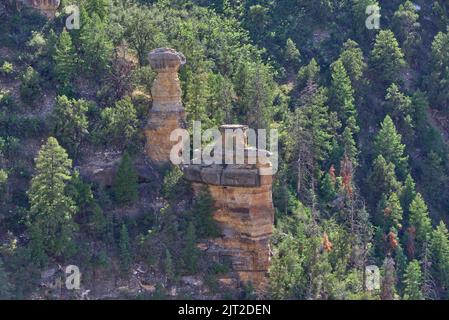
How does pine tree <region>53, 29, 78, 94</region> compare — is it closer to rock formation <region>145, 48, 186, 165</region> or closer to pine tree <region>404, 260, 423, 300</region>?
rock formation <region>145, 48, 186, 165</region>

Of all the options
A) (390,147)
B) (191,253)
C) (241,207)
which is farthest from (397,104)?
(191,253)

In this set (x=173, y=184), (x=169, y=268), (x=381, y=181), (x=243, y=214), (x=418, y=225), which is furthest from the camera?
(x=381, y=181)

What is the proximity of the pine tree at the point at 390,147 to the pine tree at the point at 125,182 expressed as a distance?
21450mm

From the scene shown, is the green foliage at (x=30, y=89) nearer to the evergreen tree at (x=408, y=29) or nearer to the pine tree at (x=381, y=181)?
the pine tree at (x=381, y=181)

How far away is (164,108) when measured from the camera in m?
72.1

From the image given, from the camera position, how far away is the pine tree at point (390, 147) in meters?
82.9

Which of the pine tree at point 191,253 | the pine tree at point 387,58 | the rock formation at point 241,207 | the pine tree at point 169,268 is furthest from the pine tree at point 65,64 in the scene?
the pine tree at point 387,58

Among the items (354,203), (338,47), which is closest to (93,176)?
(354,203)

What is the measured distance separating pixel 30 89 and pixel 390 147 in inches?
1029

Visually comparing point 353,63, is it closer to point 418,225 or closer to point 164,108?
point 418,225

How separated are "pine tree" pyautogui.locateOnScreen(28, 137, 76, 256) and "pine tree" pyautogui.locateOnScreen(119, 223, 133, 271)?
9.35ft

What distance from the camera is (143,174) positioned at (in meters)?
71.4

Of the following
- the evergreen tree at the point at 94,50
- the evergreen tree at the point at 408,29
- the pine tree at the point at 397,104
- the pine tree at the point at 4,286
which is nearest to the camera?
the pine tree at the point at 4,286

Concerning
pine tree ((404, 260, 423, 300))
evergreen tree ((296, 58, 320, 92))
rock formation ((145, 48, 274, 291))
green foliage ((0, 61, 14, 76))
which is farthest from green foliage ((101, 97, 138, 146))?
evergreen tree ((296, 58, 320, 92))
